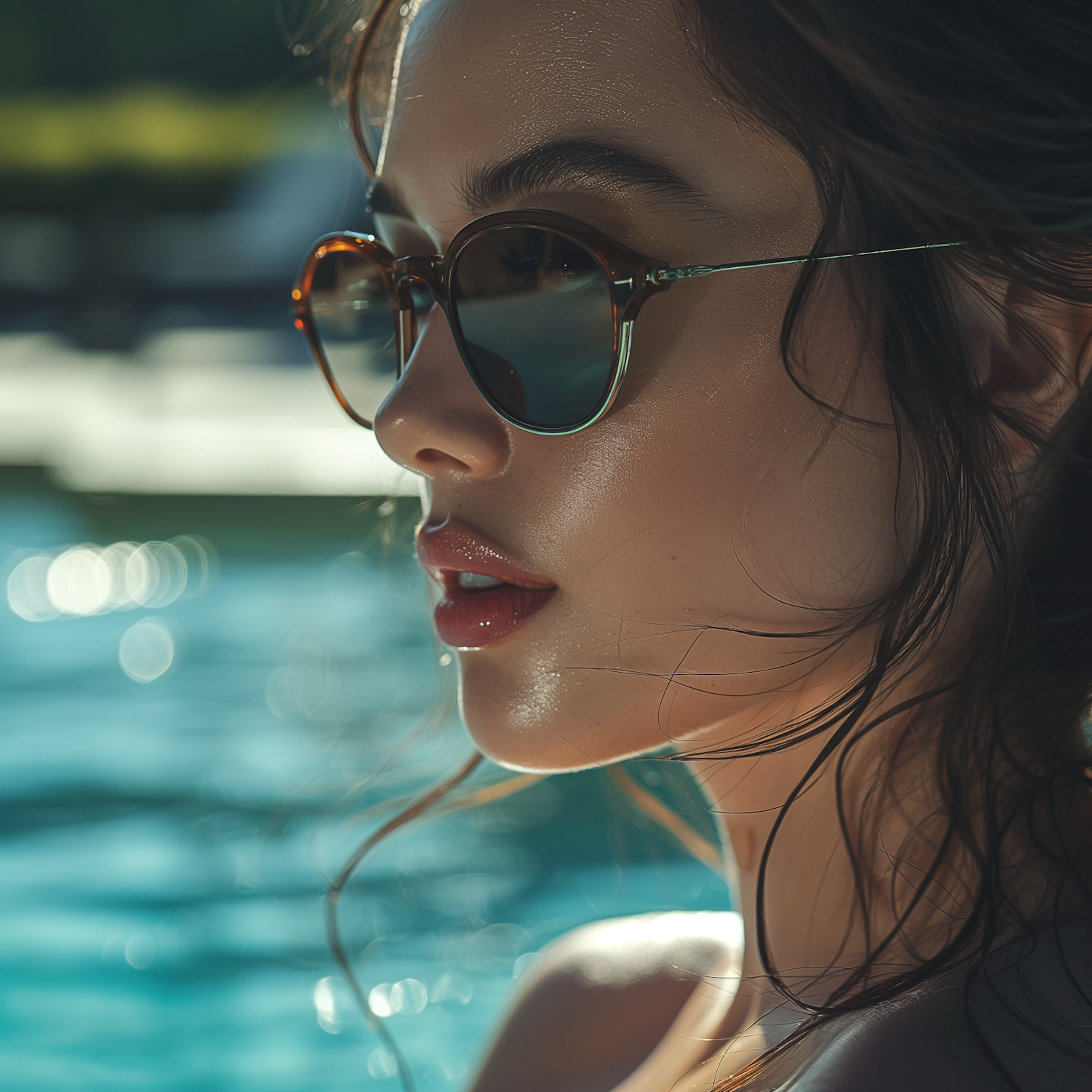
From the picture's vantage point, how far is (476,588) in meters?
1.24

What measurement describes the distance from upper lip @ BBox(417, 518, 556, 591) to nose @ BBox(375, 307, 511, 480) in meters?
0.06

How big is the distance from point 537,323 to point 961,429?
1.29 ft

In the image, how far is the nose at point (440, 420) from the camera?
1.18m

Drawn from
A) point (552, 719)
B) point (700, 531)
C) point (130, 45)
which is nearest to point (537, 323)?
point (700, 531)

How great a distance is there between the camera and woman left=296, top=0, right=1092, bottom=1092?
3.29 feet

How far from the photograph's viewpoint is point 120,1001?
321cm

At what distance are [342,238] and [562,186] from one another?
1.33ft

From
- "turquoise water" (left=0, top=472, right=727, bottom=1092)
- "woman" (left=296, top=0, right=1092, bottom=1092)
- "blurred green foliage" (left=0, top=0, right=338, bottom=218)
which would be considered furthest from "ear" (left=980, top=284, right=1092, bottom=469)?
"blurred green foliage" (left=0, top=0, right=338, bottom=218)

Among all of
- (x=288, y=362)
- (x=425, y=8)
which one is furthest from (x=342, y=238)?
(x=288, y=362)

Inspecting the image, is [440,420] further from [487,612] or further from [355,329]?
[355,329]

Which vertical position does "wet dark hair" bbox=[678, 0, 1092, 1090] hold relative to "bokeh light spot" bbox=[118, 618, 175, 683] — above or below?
above

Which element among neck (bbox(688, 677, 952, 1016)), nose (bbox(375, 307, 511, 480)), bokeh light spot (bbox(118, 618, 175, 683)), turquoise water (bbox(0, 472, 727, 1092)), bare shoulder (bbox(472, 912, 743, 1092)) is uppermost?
nose (bbox(375, 307, 511, 480))

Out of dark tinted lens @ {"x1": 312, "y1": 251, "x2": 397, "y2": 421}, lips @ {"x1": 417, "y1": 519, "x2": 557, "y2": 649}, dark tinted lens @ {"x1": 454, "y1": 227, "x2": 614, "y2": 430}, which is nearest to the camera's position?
dark tinted lens @ {"x1": 454, "y1": 227, "x2": 614, "y2": 430}

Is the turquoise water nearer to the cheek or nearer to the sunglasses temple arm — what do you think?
the cheek
